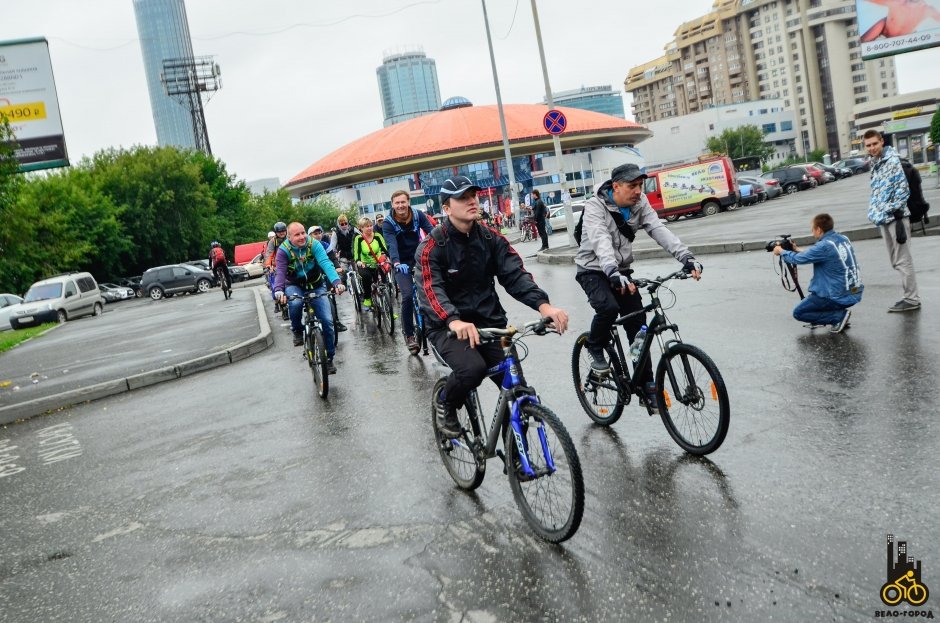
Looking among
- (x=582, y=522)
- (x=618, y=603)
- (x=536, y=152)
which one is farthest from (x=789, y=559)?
(x=536, y=152)

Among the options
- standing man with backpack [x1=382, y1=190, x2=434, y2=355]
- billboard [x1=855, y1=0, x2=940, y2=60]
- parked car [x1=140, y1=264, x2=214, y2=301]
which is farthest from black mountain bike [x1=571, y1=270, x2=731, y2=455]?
parked car [x1=140, y1=264, x2=214, y2=301]

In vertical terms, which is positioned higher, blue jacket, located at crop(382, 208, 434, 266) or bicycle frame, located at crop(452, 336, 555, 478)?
blue jacket, located at crop(382, 208, 434, 266)

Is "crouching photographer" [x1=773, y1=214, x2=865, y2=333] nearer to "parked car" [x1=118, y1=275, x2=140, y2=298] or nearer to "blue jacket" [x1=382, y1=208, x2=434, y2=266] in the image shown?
"blue jacket" [x1=382, y1=208, x2=434, y2=266]

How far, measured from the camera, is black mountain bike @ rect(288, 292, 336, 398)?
815cm

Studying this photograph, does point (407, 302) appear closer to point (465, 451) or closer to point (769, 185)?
point (465, 451)

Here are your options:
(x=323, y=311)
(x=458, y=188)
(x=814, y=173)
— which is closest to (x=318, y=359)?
(x=323, y=311)

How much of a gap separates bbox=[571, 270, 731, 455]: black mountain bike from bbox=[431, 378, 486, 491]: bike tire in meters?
1.22

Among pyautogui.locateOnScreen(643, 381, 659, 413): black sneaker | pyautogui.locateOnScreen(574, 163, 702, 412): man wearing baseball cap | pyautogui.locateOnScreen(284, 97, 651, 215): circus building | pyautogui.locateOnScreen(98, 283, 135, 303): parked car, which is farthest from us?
pyautogui.locateOnScreen(284, 97, 651, 215): circus building

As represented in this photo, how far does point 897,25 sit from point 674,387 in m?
24.5

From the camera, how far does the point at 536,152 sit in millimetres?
100188

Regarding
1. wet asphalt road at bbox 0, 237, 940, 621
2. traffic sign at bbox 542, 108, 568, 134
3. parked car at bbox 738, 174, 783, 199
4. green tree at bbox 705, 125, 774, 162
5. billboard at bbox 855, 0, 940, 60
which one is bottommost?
wet asphalt road at bbox 0, 237, 940, 621

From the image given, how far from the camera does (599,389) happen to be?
565cm

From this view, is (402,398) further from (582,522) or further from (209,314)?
(209,314)

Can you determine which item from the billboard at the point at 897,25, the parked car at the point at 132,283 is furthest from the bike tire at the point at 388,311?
the parked car at the point at 132,283
